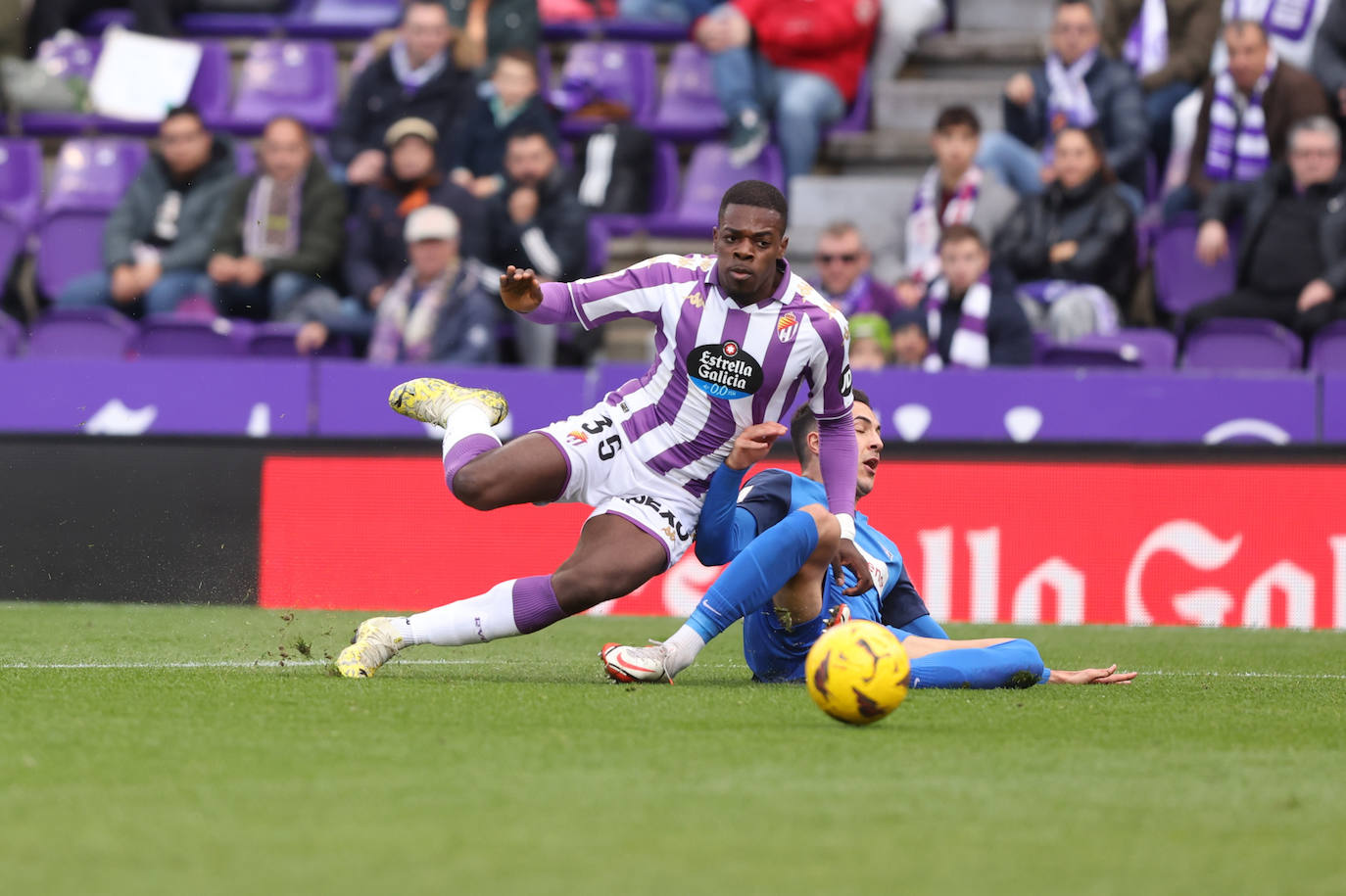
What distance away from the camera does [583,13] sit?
1454 cm

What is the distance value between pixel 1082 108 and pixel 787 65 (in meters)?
2.23

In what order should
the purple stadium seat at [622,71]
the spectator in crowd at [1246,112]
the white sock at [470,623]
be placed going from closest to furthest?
the white sock at [470,623] → the spectator in crowd at [1246,112] → the purple stadium seat at [622,71]

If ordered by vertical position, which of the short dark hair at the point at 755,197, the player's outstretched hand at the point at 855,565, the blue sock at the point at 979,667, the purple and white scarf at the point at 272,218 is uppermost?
the purple and white scarf at the point at 272,218

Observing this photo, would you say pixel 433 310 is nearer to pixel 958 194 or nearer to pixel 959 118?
pixel 958 194

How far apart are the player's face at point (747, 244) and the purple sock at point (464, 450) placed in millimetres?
952

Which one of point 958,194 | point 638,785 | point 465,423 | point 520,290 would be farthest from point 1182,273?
point 638,785

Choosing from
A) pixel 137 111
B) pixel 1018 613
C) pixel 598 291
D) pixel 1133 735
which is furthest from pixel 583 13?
pixel 1133 735

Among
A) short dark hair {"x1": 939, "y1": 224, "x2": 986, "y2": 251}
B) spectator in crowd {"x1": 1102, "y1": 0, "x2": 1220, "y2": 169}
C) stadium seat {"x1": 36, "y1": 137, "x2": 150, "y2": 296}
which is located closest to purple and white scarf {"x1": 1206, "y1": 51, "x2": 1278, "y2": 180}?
spectator in crowd {"x1": 1102, "y1": 0, "x2": 1220, "y2": 169}

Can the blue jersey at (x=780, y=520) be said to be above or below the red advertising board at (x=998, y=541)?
above

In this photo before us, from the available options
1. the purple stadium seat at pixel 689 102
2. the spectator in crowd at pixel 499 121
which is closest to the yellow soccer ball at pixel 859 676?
the spectator in crowd at pixel 499 121

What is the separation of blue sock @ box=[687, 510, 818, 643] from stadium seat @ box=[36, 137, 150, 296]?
28.7 feet

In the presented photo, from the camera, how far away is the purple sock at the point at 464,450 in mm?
5980

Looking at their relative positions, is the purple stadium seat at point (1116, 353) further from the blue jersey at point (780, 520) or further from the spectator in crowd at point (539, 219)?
the blue jersey at point (780, 520)

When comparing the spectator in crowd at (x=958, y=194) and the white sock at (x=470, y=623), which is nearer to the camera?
the white sock at (x=470, y=623)
